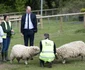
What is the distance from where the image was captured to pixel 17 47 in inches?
443

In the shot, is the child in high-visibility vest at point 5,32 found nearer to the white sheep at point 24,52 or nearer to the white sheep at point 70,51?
the white sheep at point 24,52

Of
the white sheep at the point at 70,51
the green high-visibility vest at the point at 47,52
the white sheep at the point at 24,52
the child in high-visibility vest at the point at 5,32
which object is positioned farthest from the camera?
the child in high-visibility vest at the point at 5,32

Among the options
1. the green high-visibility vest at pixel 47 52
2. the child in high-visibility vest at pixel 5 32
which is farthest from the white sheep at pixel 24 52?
the child in high-visibility vest at pixel 5 32

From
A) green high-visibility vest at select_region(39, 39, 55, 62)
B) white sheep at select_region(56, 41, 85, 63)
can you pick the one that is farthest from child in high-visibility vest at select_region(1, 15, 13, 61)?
white sheep at select_region(56, 41, 85, 63)

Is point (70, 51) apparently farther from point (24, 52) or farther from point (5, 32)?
point (5, 32)

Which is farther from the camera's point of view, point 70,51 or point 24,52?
point 70,51

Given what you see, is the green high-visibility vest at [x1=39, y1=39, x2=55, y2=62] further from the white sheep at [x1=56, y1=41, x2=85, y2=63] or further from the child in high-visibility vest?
the child in high-visibility vest

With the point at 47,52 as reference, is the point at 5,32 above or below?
above

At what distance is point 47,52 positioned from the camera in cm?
1073

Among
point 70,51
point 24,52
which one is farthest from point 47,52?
point 70,51

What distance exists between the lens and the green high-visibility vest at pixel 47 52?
34.9 ft

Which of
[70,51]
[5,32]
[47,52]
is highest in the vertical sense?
[5,32]

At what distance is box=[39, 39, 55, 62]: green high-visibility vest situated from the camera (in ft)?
34.9

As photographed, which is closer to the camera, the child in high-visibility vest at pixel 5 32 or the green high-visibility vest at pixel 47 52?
the green high-visibility vest at pixel 47 52
